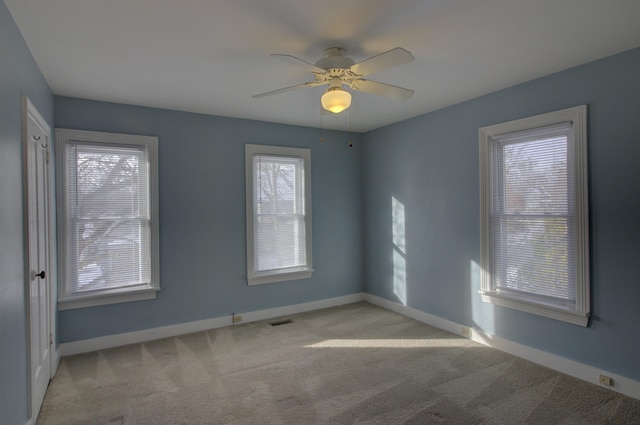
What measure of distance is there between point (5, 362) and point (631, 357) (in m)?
4.15

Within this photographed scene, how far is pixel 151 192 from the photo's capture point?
3.96 metres

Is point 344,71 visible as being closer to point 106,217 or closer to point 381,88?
point 381,88

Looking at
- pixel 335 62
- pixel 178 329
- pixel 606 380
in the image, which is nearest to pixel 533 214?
pixel 606 380

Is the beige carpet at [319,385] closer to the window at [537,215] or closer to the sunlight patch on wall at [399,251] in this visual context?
the window at [537,215]

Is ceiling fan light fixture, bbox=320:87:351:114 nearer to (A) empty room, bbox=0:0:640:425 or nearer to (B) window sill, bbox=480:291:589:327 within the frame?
(A) empty room, bbox=0:0:640:425

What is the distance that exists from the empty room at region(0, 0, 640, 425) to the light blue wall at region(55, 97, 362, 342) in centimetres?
2

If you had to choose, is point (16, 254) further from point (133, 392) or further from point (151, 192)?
point (151, 192)

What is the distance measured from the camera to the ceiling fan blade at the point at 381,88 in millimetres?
2697

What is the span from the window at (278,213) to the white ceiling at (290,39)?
128cm

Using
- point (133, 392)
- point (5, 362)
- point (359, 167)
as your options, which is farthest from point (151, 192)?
point (359, 167)

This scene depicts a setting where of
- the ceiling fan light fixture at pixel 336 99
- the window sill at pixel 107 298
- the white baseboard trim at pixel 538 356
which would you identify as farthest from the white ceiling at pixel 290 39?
the white baseboard trim at pixel 538 356

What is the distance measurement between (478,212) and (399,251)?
1323 millimetres

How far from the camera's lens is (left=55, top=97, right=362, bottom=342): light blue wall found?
3752mm

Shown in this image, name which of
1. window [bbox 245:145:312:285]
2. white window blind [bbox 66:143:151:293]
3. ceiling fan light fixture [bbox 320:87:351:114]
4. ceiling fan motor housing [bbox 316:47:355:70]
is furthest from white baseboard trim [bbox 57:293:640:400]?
ceiling fan motor housing [bbox 316:47:355:70]
